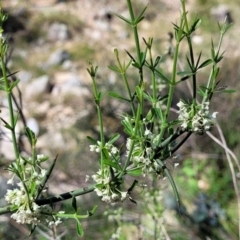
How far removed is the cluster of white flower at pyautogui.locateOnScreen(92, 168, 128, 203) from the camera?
2.12ft

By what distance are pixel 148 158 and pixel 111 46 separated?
400 cm

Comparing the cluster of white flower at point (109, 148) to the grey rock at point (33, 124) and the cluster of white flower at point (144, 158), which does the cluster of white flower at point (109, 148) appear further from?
the grey rock at point (33, 124)

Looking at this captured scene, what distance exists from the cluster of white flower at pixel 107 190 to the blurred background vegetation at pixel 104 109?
2.2 inches

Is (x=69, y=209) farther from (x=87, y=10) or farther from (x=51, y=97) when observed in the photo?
(x=87, y=10)

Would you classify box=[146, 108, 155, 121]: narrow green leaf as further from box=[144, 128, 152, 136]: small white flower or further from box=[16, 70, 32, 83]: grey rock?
box=[16, 70, 32, 83]: grey rock

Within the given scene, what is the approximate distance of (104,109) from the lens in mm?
3084

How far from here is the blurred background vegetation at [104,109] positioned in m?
2.06

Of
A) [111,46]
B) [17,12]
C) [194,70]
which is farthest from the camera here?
[17,12]

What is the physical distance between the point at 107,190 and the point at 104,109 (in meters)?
2.45

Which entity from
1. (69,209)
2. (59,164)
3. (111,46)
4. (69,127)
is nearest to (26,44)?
(111,46)

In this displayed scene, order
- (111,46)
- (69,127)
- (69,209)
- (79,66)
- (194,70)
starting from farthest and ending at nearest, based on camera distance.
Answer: (111,46), (79,66), (69,127), (69,209), (194,70)

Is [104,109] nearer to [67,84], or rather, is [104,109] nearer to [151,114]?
[67,84]

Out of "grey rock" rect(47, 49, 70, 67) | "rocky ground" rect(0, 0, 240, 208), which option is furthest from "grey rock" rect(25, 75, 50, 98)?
"grey rock" rect(47, 49, 70, 67)

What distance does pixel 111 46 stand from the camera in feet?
15.0
